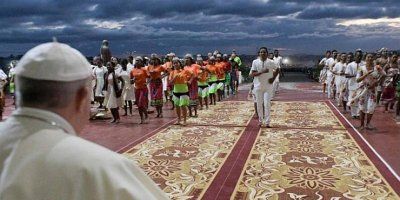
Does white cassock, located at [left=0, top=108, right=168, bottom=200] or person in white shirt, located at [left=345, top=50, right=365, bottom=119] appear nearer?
white cassock, located at [left=0, top=108, right=168, bottom=200]

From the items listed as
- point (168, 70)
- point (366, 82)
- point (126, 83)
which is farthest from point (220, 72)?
→ point (366, 82)

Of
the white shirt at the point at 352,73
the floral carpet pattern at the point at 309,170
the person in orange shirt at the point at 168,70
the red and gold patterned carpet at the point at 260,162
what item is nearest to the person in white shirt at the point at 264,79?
the red and gold patterned carpet at the point at 260,162

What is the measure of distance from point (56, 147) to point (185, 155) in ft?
17.5

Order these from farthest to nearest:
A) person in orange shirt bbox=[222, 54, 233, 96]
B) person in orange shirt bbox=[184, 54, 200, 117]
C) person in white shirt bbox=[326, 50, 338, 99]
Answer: person in orange shirt bbox=[222, 54, 233, 96] → person in white shirt bbox=[326, 50, 338, 99] → person in orange shirt bbox=[184, 54, 200, 117]

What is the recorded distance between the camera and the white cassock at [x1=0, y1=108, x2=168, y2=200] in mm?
1098

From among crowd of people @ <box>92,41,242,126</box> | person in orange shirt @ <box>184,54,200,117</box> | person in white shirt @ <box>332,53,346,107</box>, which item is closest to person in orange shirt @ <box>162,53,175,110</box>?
crowd of people @ <box>92,41,242,126</box>

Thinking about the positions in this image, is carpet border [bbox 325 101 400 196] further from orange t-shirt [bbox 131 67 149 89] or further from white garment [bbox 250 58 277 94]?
orange t-shirt [bbox 131 67 149 89]

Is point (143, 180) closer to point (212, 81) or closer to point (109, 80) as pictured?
point (109, 80)

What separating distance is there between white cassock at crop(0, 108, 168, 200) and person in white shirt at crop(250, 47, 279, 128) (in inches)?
306

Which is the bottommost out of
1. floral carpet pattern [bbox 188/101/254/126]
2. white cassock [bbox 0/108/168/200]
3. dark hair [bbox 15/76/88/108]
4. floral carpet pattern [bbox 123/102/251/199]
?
floral carpet pattern [bbox 188/101/254/126]

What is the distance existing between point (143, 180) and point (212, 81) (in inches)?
449

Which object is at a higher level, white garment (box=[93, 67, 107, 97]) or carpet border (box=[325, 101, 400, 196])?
A: white garment (box=[93, 67, 107, 97])

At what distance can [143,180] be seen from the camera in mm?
1208

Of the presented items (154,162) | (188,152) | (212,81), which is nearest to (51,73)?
(154,162)
